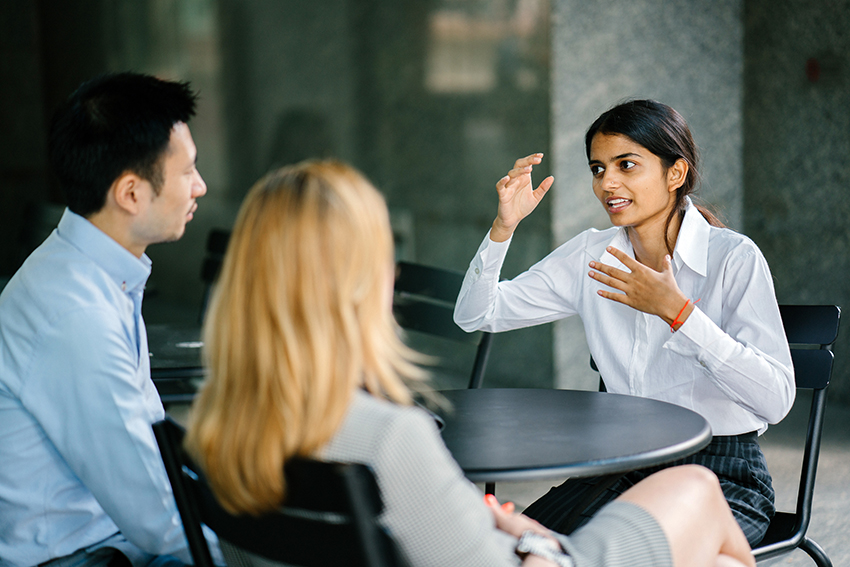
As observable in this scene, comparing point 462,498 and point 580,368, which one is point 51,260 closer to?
point 462,498

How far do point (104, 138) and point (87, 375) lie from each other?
18.4 inches

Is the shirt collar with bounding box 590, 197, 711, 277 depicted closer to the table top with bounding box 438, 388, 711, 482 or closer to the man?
the table top with bounding box 438, 388, 711, 482

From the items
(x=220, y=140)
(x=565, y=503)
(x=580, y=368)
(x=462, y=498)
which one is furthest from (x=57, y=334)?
(x=220, y=140)

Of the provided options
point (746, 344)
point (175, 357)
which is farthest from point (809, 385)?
point (175, 357)

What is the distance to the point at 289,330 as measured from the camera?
3.45 ft

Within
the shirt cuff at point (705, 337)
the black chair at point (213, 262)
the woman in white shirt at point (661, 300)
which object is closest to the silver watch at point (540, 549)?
the woman in white shirt at point (661, 300)

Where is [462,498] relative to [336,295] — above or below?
below

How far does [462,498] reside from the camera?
108 cm

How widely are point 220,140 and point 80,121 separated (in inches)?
201

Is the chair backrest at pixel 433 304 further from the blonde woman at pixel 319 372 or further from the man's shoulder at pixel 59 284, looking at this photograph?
the blonde woman at pixel 319 372

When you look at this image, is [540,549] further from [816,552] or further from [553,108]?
[553,108]

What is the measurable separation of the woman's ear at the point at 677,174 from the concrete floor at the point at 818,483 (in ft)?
3.81

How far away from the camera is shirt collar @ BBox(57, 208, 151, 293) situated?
4.97 ft

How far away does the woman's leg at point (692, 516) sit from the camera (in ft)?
4.55
